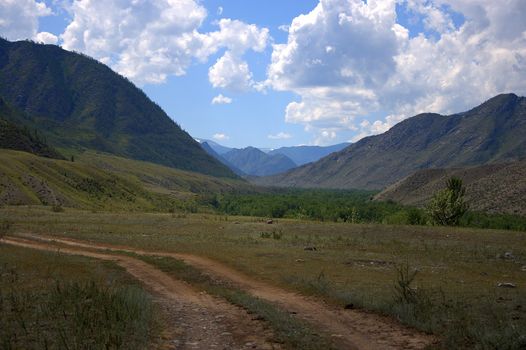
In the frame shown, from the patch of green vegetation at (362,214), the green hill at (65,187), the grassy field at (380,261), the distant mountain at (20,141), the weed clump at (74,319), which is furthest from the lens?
the distant mountain at (20,141)

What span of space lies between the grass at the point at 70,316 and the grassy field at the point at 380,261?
6474 mm

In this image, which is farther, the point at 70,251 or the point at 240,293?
the point at 70,251

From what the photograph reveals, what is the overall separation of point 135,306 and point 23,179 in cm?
7697

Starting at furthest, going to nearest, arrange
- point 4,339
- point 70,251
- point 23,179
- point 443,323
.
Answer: point 23,179 → point 70,251 → point 443,323 → point 4,339

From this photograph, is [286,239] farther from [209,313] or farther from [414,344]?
[414,344]

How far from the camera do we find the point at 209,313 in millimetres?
13406

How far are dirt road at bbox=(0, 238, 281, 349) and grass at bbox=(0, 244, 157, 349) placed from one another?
25.8 inches

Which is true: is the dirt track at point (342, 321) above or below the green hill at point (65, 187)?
below

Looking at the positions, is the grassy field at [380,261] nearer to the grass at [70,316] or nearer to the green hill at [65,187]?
the grass at [70,316]

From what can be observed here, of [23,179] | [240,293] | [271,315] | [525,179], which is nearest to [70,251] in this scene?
[240,293]

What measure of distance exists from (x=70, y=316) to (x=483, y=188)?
123309 millimetres

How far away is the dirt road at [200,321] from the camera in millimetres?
10469

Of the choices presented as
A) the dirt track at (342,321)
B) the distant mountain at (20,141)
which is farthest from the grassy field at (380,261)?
the distant mountain at (20,141)

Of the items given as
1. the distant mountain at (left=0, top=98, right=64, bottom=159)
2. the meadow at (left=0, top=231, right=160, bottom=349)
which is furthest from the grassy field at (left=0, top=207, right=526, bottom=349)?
the distant mountain at (left=0, top=98, right=64, bottom=159)
